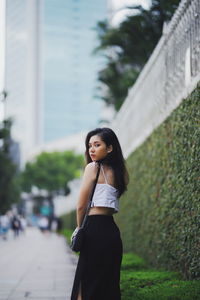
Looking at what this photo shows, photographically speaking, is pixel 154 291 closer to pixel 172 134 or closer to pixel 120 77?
pixel 172 134

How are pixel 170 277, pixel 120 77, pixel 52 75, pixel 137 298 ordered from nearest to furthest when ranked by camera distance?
pixel 137 298
pixel 170 277
pixel 120 77
pixel 52 75

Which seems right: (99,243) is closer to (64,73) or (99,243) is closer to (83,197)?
(83,197)

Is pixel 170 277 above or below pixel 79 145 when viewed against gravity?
below

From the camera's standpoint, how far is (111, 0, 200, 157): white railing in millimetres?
6123

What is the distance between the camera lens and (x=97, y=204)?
3664mm

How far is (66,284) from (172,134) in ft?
9.25

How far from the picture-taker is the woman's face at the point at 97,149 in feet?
12.8

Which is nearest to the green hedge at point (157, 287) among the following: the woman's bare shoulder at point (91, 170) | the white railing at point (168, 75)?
the woman's bare shoulder at point (91, 170)

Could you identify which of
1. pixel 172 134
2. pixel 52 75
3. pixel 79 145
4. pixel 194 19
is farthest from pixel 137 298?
pixel 52 75

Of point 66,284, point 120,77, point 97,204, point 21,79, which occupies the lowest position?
point 66,284

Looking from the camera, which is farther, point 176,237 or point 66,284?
point 66,284

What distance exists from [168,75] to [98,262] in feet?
15.3

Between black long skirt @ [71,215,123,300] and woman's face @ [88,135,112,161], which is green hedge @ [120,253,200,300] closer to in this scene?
black long skirt @ [71,215,123,300]

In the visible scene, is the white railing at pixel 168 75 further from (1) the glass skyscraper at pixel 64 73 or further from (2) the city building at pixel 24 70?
(1) the glass skyscraper at pixel 64 73
